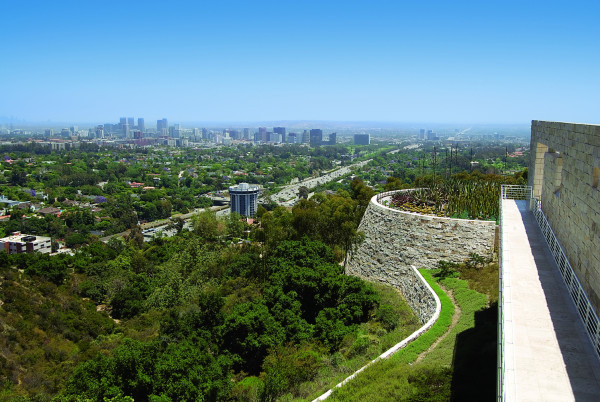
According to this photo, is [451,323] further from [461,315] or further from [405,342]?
[405,342]

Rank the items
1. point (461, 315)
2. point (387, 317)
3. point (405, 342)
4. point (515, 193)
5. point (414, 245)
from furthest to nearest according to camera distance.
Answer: point (414, 245)
point (515, 193)
point (387, 317)
point (461, 315)
point (405, 342)

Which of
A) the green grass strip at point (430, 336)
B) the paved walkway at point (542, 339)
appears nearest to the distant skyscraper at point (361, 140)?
the green grass strip at point (430, 336)

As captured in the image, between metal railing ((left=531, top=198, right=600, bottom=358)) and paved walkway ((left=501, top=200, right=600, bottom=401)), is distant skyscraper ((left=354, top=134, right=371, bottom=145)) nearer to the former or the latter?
metal railing ((left=531, top=198, right=600, bottom=358))

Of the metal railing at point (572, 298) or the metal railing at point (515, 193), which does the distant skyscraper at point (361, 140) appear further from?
the metal railing at point (572, 298)

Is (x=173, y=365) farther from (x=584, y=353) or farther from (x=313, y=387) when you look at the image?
(x=584, y=353)

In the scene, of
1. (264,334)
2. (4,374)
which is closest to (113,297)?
(4,374)

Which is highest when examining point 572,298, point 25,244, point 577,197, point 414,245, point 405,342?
point 577,197

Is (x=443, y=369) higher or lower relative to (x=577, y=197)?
lower

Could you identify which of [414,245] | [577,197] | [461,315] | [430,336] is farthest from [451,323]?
[577,197]
